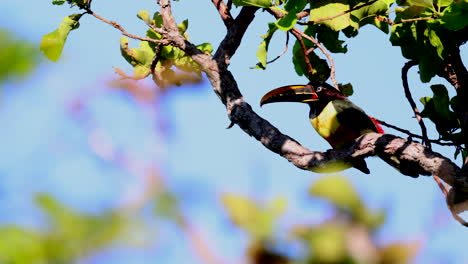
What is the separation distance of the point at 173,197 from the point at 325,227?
191 mm

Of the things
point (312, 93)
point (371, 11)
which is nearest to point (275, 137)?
point (371, 11)

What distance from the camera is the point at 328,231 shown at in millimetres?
773

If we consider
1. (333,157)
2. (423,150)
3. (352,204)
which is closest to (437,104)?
(423,150)

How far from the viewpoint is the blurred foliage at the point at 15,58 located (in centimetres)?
96

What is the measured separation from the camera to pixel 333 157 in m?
3.38

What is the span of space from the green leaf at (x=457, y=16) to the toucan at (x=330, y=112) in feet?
4.84

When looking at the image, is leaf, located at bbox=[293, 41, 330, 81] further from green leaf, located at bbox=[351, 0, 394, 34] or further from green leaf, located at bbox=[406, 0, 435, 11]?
green leaf, located at bbox=[406, 0, 435, 11]

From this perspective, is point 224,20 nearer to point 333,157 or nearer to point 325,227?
point 333,157

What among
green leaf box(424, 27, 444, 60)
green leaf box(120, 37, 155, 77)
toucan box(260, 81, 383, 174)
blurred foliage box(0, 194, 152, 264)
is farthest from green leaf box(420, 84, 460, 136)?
blurred foliage box(0, 194, 152, 264)

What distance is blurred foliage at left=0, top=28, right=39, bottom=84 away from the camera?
37.7 inches

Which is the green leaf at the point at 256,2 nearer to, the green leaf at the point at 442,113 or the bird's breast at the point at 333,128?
the green leaf at the point at 442,113

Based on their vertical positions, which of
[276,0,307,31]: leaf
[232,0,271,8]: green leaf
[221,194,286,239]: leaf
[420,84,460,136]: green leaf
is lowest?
[221,194,286,239]: leaf

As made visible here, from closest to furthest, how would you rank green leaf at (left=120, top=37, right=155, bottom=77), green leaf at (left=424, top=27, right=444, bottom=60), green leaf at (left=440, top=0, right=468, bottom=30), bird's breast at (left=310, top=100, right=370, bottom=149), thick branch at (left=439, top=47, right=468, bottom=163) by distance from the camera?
green leaf at (left=440, top=0, right=468, bottom=30)
green leaf at (left=424, top=27, right=444, bottom=60)
thick branch at (left=439, top=47, right=468, bottom=163)
green leaf at (left=120, top=37, right=155, bottom=77)
bird's breast at (left=310, top=100, right=370, bottom=149)

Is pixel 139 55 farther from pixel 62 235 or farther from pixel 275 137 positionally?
pixel 62 235
